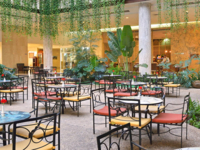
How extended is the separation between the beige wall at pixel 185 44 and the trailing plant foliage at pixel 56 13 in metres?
8.45

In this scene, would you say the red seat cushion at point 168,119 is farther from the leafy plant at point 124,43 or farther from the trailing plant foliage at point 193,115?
the leafy plant at point 124,43

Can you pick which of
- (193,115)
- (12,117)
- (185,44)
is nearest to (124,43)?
(193,115)

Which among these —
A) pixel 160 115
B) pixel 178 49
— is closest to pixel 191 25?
pixel 178 49

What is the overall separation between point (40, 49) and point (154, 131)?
89.9 feet

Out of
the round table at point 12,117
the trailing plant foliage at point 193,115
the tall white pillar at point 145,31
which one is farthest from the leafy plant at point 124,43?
the round table at point 12,117

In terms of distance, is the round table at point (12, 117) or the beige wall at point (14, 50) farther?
the beige wall at point (14, 50)

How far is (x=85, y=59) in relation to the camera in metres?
13.6

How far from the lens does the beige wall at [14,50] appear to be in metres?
21.2

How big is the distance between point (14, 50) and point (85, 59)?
11.4m

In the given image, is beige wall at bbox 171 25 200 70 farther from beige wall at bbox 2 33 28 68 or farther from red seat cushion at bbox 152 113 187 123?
red seat cushion at bbox 152 113 187 123

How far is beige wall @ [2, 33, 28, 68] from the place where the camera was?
69.5ft

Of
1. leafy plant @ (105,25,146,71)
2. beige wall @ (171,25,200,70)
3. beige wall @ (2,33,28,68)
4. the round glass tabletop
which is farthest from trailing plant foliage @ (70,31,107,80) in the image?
beige wall @ (2,33,28,68)

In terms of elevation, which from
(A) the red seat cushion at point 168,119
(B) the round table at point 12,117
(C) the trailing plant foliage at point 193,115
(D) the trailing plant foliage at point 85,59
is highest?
(D) the trailing plant foliage at point 85,59

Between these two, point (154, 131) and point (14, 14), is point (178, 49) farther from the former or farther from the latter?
point (154, 131)
